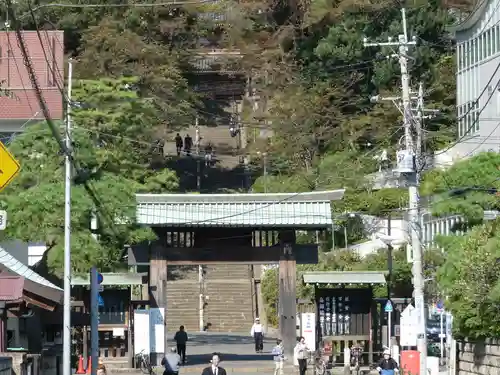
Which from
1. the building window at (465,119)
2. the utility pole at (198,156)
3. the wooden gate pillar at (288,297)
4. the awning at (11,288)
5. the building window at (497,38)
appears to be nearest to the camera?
the awning at (11,288)

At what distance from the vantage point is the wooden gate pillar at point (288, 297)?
133 ft

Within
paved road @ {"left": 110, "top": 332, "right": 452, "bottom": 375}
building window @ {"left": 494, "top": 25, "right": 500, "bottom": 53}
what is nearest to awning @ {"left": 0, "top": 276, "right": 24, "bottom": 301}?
paved road @ {"left": 110, "top": 332, "right": 452, "bottom": 375}

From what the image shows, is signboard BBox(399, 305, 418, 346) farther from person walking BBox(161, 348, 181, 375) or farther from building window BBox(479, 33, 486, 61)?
building window BBox(479, 33, 486, 61)

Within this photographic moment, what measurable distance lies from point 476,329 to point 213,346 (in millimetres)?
22587

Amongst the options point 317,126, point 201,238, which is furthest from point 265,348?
point 317,126

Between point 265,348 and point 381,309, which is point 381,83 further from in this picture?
point 381,309

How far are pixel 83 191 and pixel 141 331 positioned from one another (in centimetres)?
465

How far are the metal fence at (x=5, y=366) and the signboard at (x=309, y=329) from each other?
15.9 metres

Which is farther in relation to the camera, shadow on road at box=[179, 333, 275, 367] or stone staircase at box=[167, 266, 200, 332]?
stone staircase at box=[167, 266, 200, 332]

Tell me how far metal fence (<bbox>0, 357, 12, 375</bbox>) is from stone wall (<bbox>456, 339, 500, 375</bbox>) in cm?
1083

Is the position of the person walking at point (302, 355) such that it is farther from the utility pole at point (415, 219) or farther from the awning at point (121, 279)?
the utility pole at point (415, 219)

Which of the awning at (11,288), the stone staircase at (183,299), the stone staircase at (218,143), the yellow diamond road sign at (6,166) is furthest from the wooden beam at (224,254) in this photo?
the stone staircase at (218,143)

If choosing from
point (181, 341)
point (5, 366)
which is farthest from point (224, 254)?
point (5, 366)

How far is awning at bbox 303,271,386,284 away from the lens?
1560 inches
